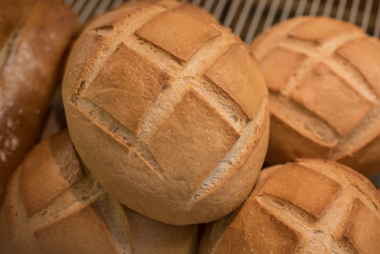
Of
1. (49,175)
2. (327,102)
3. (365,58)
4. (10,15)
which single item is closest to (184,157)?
(49,175)

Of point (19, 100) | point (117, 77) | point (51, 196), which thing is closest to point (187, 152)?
point (117, 77)

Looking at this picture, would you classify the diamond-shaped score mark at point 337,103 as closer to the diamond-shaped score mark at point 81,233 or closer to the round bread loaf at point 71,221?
the round bread loaf at point 71,221

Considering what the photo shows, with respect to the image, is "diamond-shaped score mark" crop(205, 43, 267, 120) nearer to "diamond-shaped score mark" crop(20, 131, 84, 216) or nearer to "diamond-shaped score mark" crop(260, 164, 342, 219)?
"diamond-shaped score mark" crop(260, 164, 342, 219)

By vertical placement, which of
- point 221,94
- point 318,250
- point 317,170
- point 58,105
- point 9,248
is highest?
point 221,94

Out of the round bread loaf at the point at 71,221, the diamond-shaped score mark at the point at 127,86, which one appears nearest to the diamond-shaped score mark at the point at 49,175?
the round bread loaf at the point at 71,221

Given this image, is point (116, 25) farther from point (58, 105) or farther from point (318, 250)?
point (318, 250)

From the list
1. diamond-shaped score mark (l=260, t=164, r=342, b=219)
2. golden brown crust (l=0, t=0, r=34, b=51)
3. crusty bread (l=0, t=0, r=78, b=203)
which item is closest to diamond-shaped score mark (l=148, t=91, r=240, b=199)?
diamond-shaped score mark (l=260, t=164, r=342, b=219)
